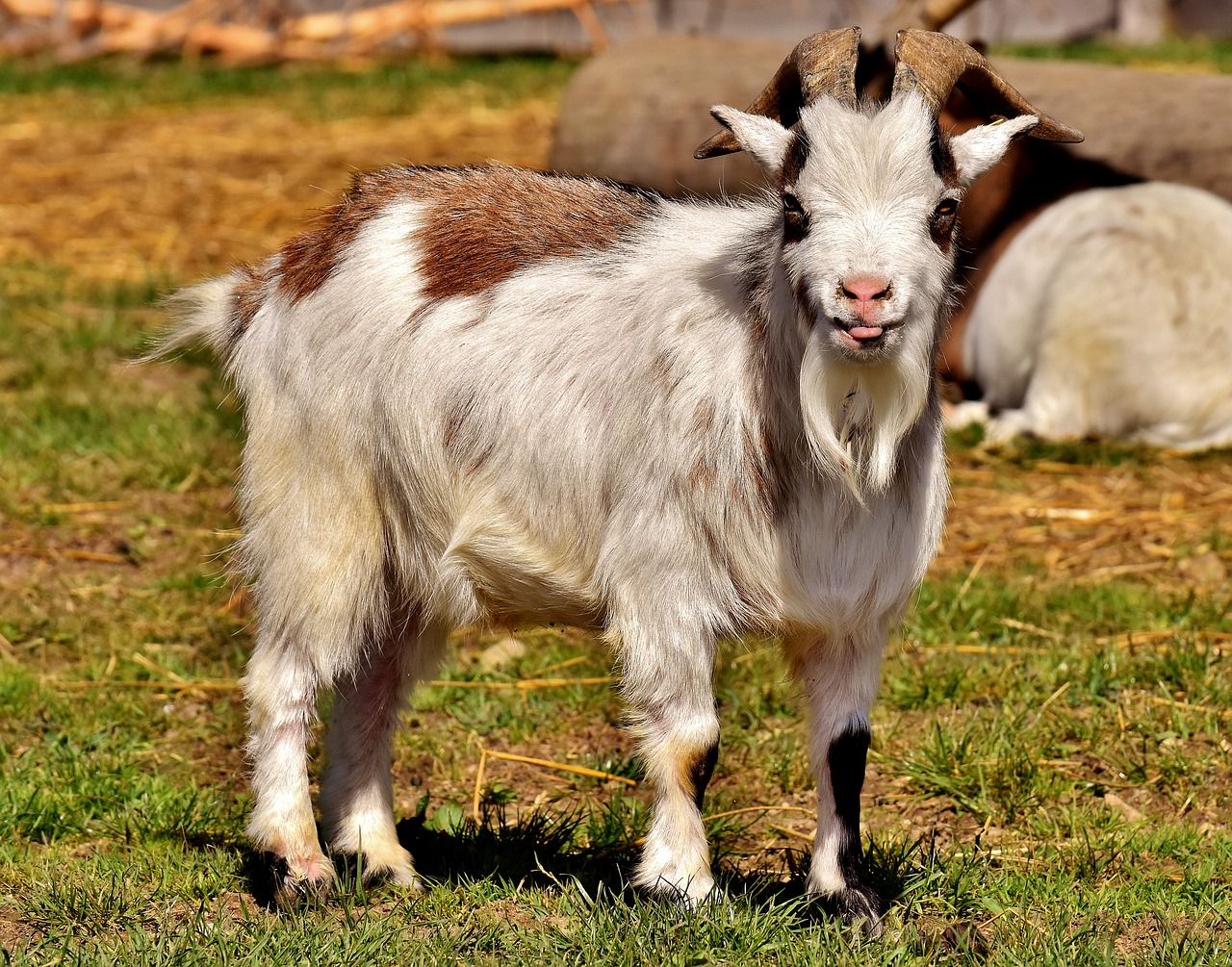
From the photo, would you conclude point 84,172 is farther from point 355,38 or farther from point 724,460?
point 724,460

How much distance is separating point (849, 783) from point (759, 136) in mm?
1424

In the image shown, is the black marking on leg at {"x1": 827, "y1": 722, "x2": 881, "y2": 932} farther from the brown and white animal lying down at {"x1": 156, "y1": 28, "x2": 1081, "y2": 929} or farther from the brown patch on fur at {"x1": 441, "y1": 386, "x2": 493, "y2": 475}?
the brown patch on fur at {"x1": 441, "y1": 386, "x2": 493, "y2": 475}

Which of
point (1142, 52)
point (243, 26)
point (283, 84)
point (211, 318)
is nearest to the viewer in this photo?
point (211, 318)

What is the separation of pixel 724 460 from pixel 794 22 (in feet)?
48.8

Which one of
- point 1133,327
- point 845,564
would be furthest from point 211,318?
point 1133,327

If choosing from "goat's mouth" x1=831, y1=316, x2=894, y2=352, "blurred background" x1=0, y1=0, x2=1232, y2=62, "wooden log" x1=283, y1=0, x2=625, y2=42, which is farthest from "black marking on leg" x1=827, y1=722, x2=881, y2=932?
"wooden log" x1=283, y1=0, x2=625, y2=42

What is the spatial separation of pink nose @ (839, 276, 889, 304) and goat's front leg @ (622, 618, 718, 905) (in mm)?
833

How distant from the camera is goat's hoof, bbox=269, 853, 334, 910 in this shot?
3773 mm

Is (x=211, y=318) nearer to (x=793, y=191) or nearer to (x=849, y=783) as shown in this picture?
(x=793, y=191)

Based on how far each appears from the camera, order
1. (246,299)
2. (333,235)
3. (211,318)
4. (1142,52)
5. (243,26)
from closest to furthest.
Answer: (333,235), (246,299), (211,318), (1142,52), (243,26)

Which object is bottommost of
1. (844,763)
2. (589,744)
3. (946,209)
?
(589,744)

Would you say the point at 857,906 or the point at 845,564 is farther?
the point at 857,906

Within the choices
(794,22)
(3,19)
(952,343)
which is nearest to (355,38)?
(3,19)

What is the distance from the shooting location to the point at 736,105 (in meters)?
8.49
